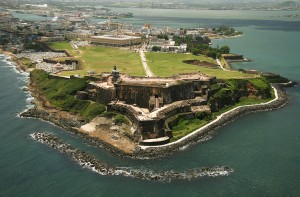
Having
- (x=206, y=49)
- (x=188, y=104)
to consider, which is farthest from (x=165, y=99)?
(x=206, y=49)

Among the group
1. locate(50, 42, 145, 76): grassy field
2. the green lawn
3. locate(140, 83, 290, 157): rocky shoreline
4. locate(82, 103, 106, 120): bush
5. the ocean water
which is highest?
locate(50, 42, 145, 76): grassy field

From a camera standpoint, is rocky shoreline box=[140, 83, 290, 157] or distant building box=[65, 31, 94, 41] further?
distant building box=[65, 31, 94, 41]

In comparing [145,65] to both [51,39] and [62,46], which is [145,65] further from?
[51,39]

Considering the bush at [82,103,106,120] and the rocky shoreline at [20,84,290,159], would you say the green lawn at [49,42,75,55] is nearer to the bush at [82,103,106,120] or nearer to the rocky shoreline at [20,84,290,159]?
the bush at [82,103,106,120]

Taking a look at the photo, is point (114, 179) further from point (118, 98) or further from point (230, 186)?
point (118, 98)

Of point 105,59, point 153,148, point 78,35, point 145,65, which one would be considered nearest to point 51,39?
point 78,35

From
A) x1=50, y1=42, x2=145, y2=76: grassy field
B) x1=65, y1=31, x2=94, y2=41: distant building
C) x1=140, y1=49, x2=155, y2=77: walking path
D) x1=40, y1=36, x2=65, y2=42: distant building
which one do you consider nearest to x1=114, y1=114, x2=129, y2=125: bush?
x1=140, y1=49, x2=155, y2=77: walking path
